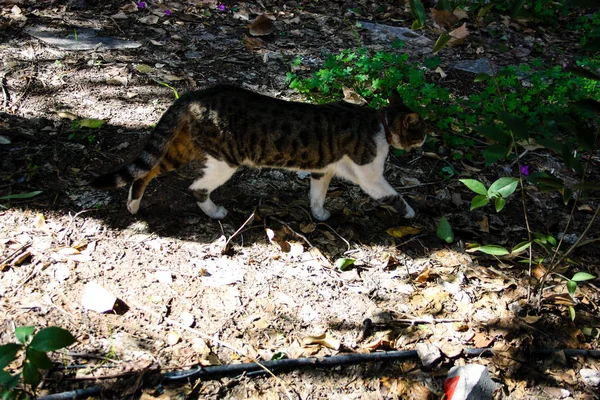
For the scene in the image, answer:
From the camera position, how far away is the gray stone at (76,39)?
606 centimetres

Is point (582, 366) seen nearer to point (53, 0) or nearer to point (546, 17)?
point (546, 17)

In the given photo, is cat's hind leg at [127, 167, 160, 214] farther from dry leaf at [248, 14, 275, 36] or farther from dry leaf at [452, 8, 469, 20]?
dry leaf at [452, 8, 469, 20]

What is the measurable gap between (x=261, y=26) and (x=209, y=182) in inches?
135

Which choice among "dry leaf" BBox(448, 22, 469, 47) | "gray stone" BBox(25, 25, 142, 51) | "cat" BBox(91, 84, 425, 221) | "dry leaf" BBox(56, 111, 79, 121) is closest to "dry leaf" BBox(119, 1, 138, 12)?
"gray stone" BBox(25, 25, 142, 51)

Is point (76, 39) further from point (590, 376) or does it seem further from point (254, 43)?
point (590, 376)

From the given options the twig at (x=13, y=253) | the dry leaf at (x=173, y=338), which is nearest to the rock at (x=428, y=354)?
the dry leaf at (x=173, y=338)

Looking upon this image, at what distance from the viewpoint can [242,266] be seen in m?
3.92

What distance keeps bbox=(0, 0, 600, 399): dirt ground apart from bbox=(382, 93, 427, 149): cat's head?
25.4 inches

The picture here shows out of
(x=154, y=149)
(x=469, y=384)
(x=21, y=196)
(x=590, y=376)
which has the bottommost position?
(x=590, y=376)

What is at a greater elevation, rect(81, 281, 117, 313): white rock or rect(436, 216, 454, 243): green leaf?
rect(436, 216, 454, 243): green leaf

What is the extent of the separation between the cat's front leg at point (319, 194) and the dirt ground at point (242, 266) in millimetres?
84

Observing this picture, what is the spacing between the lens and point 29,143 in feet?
15.3

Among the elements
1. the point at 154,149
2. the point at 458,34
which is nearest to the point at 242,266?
the point at 154,149

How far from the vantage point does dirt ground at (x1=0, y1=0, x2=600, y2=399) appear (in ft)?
10.6
